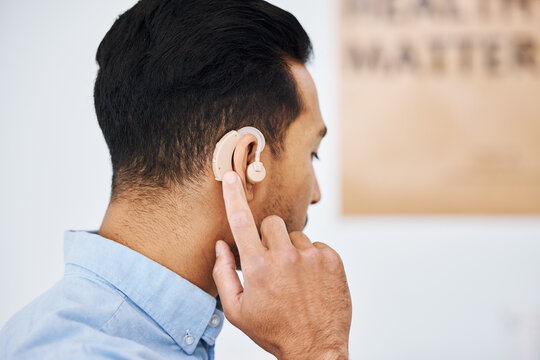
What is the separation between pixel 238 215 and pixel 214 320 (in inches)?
7.9

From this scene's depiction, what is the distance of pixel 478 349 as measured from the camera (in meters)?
2.03

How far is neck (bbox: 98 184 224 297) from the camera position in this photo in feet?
2.83

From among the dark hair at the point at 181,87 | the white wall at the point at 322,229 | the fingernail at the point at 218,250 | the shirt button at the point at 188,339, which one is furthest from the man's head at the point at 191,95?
the white wall at the point at 322,229

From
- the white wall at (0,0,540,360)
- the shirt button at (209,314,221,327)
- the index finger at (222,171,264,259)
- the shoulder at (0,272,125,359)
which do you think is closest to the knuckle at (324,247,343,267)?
the index finger at (222,171,264,259)

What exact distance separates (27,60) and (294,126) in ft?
4.32

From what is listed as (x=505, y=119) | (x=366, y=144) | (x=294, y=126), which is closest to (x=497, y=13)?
(x=505, y=119)

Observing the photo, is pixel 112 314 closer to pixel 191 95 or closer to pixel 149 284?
pixel 149 284

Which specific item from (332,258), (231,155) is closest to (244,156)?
(231,155)

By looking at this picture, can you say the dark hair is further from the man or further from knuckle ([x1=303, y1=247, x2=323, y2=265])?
knuckle ([x1=303, y1=247, x2=323, y2=265])

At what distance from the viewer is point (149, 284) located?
0.83 meters

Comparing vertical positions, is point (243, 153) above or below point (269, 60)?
below

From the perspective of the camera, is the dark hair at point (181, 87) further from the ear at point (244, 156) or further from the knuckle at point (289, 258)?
the knuckle at point (289, 258)

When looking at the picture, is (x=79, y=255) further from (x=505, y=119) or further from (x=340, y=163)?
(x=505, y=119)

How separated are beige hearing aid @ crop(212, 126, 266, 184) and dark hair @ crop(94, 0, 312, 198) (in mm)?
30
